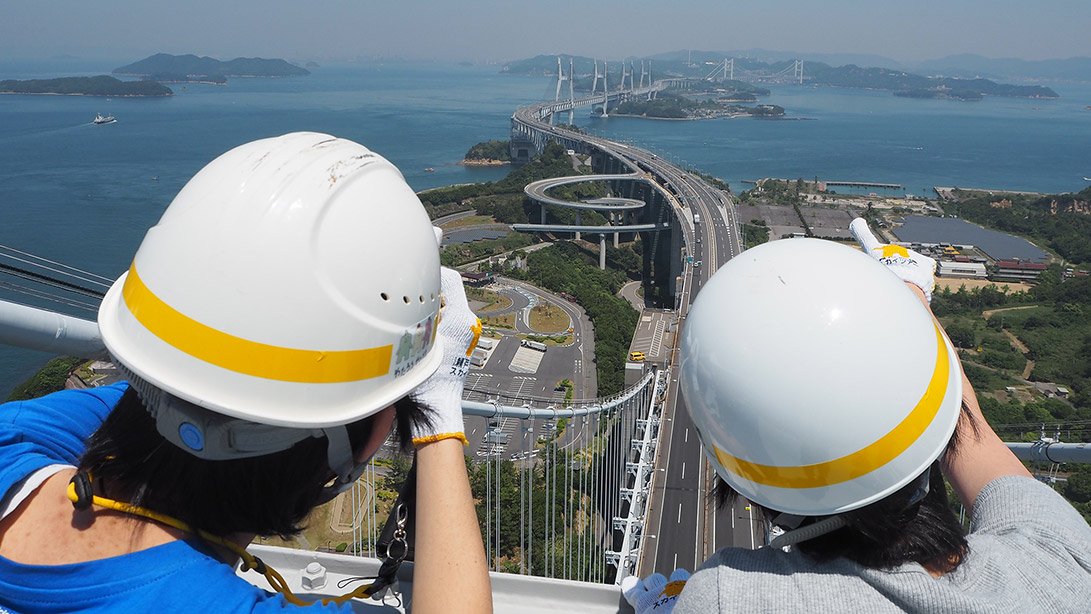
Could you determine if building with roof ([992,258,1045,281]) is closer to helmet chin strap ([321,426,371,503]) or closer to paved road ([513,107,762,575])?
paved road ([513,107,762,575])

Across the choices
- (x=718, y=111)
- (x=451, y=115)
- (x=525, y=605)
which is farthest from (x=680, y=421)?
(x=718, y=111)

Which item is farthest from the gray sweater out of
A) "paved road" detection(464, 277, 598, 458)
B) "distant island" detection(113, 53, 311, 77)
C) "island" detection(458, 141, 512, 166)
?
"distant island" detection(113, 53, 311, 77)

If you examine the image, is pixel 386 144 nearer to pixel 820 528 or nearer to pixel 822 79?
pixel 820 528

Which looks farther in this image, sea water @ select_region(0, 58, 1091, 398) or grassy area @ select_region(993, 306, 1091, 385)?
sea water @ select_region(0, 58, 1091, 398)

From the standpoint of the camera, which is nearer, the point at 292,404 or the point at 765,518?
the point at 292,404

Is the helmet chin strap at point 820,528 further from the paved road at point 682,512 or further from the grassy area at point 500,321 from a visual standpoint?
the grassy area at point 500,321

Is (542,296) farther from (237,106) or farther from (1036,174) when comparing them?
(237,106)
